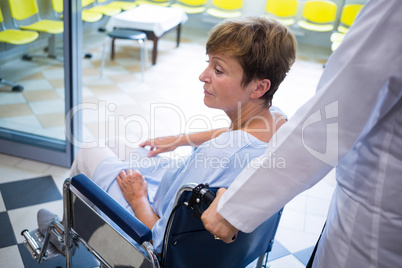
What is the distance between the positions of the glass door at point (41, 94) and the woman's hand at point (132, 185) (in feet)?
3.85

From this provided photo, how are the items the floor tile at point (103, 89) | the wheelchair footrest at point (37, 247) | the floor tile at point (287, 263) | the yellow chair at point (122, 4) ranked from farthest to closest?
the yellow chair at point (122, 4)
the floor tile at point (103, 89)
the floor tile at point (287, 263)
the wheelchair footrest at point (37, 247)

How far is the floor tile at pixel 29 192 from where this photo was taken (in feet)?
7.88

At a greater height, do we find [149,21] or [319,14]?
[149,21]

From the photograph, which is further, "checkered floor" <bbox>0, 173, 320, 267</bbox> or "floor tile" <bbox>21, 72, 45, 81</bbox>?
"floor tile" <bbox>21, 72, 45, 81</bbox>

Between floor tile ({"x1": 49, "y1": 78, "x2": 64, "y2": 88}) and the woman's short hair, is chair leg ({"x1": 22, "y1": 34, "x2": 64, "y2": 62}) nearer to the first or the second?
floor tile ({"x1": 49, "y1": 78, "x2": 64, "y2": 88})

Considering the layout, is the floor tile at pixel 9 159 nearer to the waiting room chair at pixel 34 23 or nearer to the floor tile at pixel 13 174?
the floor tile at pixel 13 174

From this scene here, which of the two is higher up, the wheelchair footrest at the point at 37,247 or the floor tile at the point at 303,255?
the wheelchair footrest at the point at 37,247

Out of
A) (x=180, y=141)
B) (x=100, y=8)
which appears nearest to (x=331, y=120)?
(x=180, y=141)

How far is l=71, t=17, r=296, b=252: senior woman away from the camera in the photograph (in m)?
1.30

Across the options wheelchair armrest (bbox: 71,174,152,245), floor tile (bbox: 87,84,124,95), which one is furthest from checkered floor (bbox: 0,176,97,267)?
floor tile (bbox: 87,84,124,95)

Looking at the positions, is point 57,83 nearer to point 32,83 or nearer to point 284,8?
point 32,83

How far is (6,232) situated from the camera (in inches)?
84.4

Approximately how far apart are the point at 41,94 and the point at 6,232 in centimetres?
101

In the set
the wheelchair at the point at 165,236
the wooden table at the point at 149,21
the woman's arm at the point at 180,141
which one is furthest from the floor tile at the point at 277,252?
the wooden table at the point at 149,21
